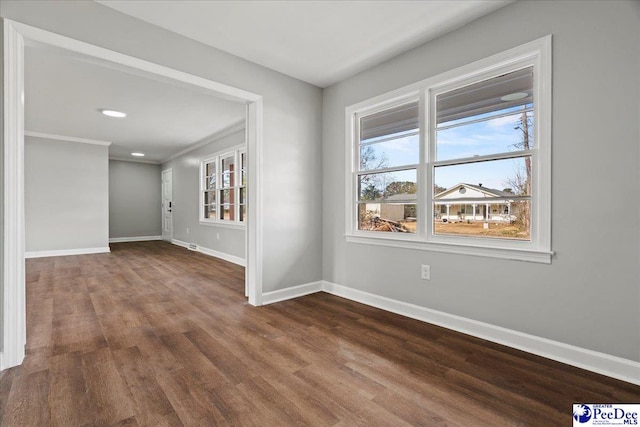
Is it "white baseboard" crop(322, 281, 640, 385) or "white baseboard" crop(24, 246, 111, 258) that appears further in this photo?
"white baseboard" crop(24, 246, 111, 258)

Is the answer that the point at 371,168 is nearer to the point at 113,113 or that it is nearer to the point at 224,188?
the point at 224,188

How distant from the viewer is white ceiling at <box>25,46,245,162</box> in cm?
332

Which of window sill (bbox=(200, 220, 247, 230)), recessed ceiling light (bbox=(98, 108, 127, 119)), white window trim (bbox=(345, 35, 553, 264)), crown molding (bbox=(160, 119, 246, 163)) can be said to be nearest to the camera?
white window trim (bbox=(345, 35, 553, 264))

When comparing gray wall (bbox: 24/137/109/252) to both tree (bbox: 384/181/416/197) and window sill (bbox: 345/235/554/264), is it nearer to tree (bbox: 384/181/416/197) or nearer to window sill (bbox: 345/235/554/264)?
window sill (bbox: 345/235/554/264)

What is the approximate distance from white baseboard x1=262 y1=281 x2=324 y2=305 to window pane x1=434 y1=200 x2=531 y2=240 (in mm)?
1737

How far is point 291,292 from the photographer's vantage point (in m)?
3.59

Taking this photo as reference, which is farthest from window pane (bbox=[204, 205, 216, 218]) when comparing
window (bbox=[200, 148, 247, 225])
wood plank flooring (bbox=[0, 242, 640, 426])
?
wood plank flooring (bbox=[0, 242, 640, 426])

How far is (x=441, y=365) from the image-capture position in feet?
6.67

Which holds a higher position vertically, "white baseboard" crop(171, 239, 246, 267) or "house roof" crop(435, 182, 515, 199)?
"house roof" crop(435, 182, 515, 199)

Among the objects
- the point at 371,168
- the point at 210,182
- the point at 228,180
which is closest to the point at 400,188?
the point at 371,168

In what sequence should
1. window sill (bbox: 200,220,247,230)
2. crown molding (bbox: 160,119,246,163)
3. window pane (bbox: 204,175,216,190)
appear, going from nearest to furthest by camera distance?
crown molding (bbox: 160,119,246,163) → window sill (bbox: 200,220,247,230) → window pane (bbox: 204,175,216,190)

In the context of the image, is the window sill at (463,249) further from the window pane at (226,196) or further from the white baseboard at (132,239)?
the white baseboard at (132,239)

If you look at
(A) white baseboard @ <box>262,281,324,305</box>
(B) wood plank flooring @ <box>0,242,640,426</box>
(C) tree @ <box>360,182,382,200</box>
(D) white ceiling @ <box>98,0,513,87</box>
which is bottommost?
(B) wood plank flooring @ <box>0,242,640,426</box>

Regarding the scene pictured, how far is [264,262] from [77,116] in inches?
177
